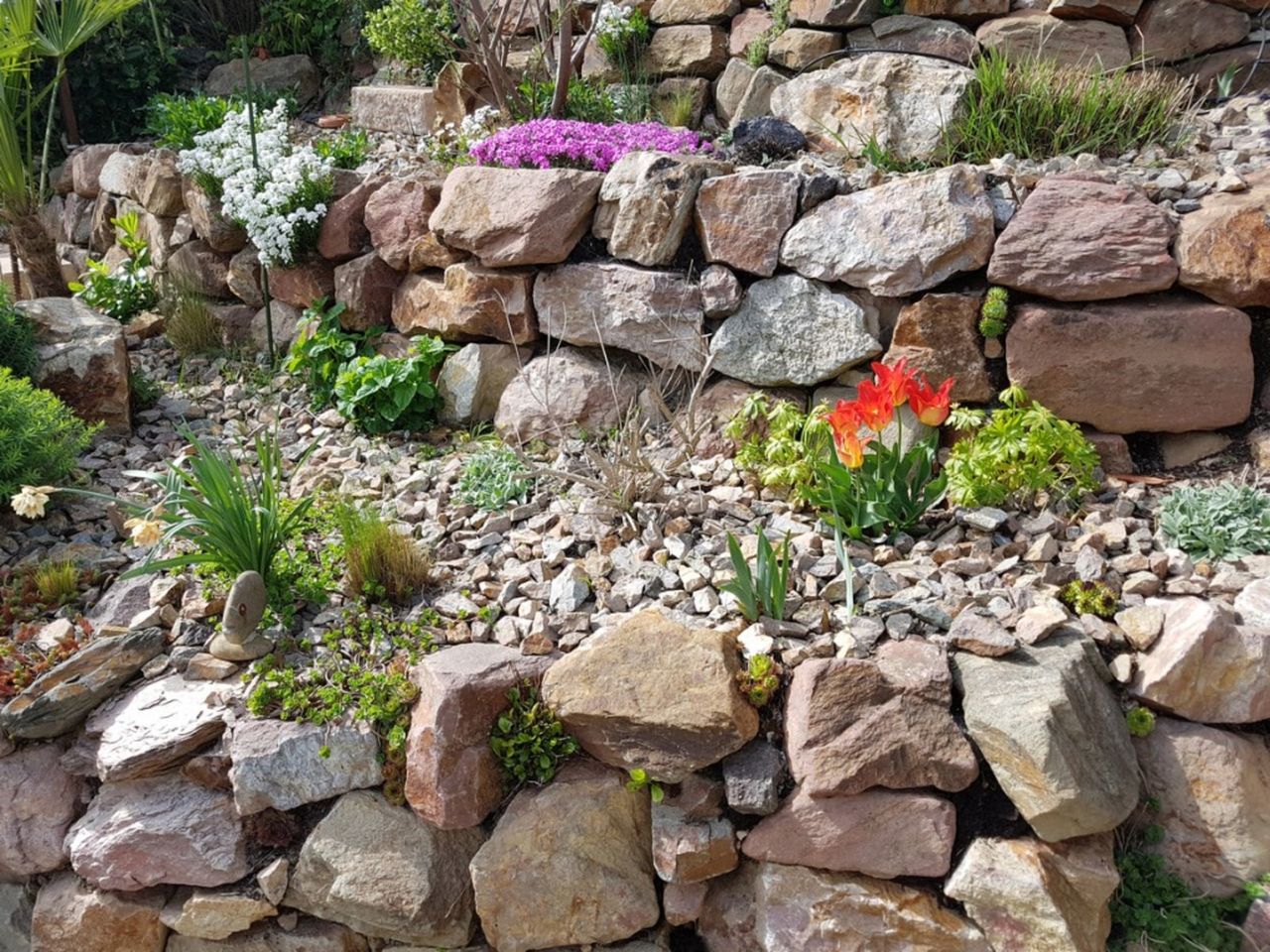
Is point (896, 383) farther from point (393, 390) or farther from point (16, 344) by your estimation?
point (16, 344)

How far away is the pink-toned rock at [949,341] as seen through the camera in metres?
3.79

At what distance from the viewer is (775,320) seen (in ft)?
13.2

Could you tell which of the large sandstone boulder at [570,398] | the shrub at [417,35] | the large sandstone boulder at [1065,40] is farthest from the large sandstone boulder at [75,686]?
the large sandstone boulder at [1065,40]

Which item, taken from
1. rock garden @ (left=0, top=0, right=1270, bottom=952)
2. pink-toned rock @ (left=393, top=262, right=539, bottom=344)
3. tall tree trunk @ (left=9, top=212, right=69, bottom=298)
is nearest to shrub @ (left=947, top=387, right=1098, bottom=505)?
rock garden @ (left=0, top=0, right=1270, bottom=952)

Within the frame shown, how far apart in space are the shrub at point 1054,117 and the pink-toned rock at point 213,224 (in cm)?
352

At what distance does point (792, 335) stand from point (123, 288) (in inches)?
150

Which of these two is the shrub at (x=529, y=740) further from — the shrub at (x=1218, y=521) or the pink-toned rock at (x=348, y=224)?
the pink-toned rock at (x=348, y=224)

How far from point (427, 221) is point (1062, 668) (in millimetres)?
3258

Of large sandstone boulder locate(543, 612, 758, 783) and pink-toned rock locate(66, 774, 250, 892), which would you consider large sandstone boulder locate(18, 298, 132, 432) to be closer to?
pink-toned rock locate(66, 774, 250, 892)

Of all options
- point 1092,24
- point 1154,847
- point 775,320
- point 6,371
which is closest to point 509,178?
point 775,320

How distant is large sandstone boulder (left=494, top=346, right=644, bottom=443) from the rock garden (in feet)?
0.08

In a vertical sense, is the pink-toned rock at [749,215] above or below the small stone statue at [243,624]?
above

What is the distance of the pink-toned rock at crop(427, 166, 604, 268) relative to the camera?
13.9 feet

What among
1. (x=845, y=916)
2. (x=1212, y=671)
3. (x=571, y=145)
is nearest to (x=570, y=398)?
(x=571, y=145)
